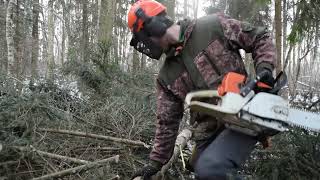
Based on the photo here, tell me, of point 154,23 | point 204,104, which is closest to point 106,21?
point 154,23

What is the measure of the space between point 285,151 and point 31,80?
4.30m

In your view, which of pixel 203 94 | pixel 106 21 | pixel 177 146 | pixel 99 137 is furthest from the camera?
pixel 106 21

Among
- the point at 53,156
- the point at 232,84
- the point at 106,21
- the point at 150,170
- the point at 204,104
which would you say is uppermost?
the point at 232,84

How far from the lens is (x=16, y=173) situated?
4.26 metres

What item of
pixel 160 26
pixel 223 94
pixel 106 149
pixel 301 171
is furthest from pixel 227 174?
pixel 106 149

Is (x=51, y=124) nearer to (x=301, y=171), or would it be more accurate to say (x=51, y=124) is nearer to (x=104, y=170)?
(x=104, y=170)

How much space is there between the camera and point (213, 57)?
9.92 feet

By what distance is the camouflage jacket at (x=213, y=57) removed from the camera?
291 centimetres

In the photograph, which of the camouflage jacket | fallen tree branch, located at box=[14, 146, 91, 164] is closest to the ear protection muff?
the camouflage jacket

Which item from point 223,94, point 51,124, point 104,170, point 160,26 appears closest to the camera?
point 223,94

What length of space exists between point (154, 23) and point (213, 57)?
0.52m

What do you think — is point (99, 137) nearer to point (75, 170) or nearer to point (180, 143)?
point (75, 170)

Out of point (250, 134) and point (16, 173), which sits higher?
point (250, 134)

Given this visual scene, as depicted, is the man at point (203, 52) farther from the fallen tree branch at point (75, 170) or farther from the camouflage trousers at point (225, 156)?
the fallen tree branch at point (75, 170)
